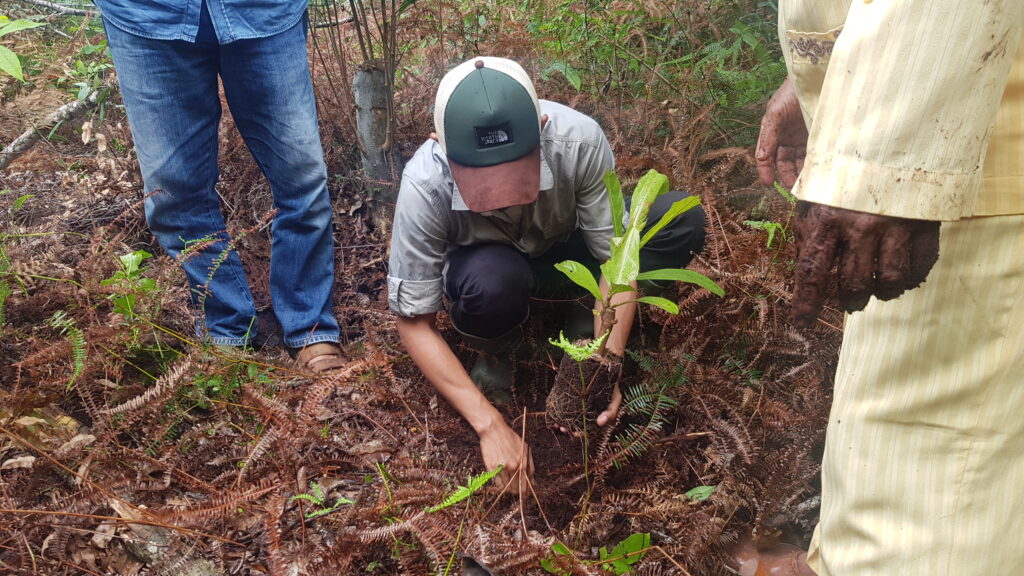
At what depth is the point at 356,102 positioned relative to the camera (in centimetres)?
383

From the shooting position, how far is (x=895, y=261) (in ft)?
3.66

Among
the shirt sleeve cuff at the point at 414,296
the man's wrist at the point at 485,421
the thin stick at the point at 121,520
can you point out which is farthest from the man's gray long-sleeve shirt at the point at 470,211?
the thin stick at the point at 121,520

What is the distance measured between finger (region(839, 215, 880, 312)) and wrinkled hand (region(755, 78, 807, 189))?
643mm

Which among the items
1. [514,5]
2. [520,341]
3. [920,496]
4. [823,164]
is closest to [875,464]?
[920,496]

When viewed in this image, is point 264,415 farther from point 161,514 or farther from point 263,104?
point 263,104

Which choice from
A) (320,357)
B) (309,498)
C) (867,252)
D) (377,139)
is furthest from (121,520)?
(377,139)

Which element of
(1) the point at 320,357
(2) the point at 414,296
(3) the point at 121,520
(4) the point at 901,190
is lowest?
(1) the point at 320,357

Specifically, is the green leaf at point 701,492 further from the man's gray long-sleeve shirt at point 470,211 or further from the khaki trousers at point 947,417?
the man's gray long-sleeve shirt at point 470,211

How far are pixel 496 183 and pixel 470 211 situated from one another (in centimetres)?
42

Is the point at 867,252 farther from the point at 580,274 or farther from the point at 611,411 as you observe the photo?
the point at 611,411

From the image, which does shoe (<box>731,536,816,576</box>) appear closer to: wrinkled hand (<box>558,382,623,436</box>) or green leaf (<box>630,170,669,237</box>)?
wrinkled hand (<box>558,382,623,436</box>)

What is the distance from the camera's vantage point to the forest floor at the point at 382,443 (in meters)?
2.03

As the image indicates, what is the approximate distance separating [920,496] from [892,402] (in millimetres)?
174

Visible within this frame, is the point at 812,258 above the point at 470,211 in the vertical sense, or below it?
above
